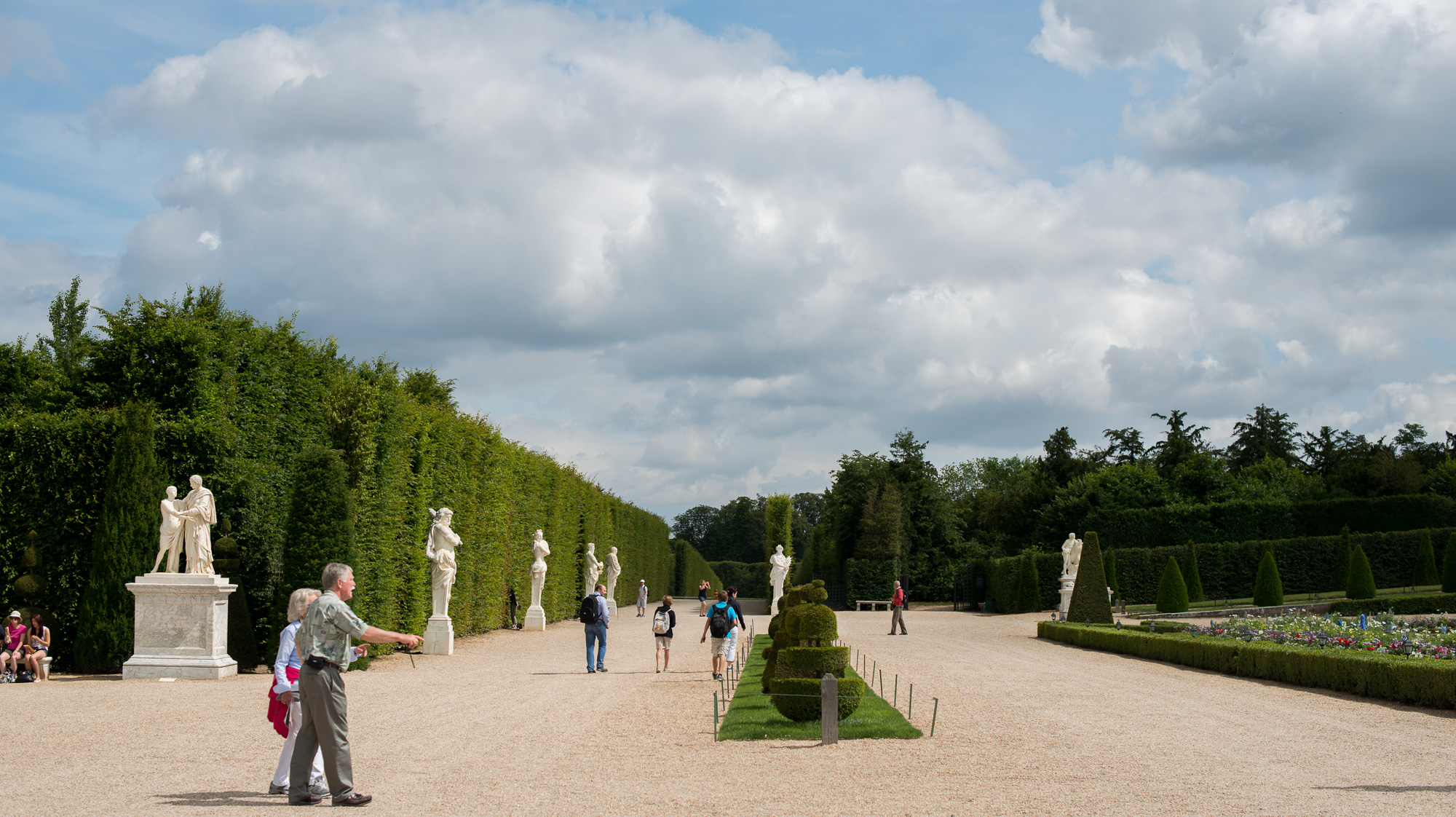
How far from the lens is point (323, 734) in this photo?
22.0ft

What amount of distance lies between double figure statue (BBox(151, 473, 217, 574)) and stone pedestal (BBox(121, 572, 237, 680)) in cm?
23

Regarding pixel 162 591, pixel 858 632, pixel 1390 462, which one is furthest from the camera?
pixel 1390 462

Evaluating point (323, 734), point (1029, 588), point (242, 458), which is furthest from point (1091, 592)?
point (323, 734)

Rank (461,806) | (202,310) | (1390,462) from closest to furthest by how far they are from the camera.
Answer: (461,806) → (202,310) → (1390,462)

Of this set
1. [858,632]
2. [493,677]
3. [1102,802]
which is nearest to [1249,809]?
[1102,802]

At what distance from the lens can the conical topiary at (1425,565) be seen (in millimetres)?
36188

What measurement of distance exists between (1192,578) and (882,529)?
14237 millimetres

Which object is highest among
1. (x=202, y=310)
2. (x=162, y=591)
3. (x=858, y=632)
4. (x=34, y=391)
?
(x=202, y=310)

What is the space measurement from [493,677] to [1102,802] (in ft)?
37.3

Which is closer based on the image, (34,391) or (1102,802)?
(1102,802)

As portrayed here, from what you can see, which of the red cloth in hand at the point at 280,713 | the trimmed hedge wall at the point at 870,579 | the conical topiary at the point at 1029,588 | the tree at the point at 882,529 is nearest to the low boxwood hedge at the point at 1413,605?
the conical topiary at the point at 1029,588

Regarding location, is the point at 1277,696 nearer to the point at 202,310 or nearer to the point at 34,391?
the point at 202,310

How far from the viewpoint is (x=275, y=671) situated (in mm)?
7070

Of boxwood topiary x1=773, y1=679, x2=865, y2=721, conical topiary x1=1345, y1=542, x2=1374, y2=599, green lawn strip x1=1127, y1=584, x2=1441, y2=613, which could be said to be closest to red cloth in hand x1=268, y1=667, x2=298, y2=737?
boxwood topiary x1=773, y1=679, x2=865, y2=721
